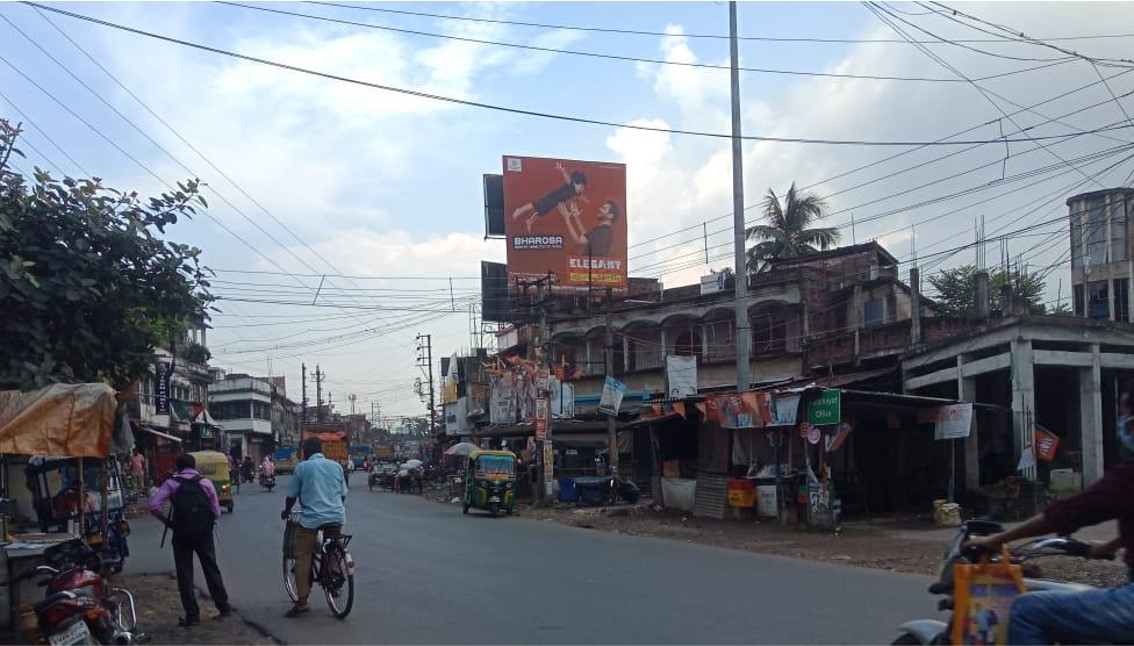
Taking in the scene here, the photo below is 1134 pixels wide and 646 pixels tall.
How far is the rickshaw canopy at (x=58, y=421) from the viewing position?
29.0ft

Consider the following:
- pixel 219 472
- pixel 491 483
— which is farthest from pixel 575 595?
pixel 219 472

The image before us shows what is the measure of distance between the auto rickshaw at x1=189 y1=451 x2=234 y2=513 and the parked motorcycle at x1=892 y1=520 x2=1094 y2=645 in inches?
1169

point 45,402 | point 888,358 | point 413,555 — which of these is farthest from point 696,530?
point 45,402

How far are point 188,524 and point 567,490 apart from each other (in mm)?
23396

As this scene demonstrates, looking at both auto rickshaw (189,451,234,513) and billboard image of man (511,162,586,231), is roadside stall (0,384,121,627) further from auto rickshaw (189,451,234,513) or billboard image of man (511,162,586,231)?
billboard image of man (511,162,586,231)

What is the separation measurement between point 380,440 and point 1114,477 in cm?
16382

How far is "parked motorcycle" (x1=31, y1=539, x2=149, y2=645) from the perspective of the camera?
24.6ft

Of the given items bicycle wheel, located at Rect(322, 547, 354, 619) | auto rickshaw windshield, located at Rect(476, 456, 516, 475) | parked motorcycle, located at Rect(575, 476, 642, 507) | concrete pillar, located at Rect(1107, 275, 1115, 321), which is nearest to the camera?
bicycle wheel, located at Rect(322, 547, 354, 619)

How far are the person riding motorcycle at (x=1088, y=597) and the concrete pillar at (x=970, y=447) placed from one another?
18.6m

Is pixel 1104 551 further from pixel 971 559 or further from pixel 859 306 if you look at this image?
pixel 859 306

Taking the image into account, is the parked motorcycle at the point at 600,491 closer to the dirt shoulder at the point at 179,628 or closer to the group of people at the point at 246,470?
the group of people at the point at 246,470

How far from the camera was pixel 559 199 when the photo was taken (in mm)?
45500

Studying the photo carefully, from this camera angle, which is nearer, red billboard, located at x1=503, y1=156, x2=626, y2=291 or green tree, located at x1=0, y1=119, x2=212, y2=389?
green tree, located at x1=0, y1=119, x2=212, y2=389

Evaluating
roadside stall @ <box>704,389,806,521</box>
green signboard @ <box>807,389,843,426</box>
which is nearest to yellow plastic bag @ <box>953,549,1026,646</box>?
green signboard @ <box>807,389,843,426</box>
